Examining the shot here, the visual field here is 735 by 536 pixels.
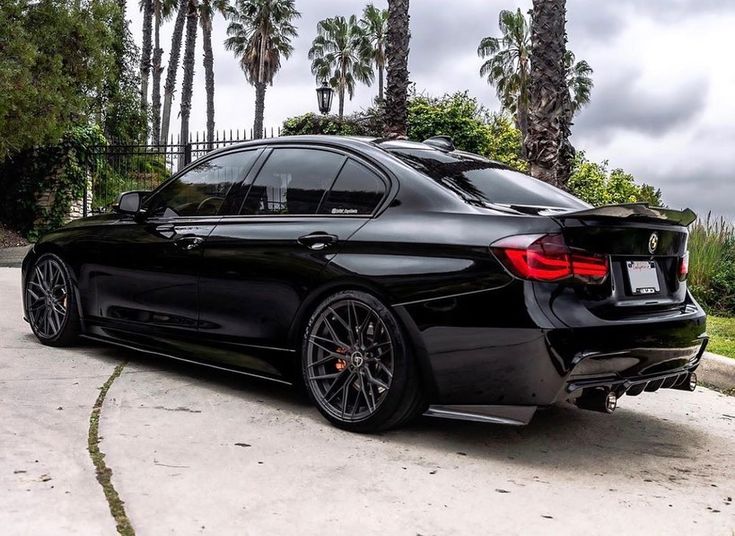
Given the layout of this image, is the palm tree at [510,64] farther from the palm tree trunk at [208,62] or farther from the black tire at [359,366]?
the black tire at [359,366]

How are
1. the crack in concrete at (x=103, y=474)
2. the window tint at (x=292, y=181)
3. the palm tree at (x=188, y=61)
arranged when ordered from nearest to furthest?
the crack in concrete at (x=103, y=474) → the window tint at (x=292, y=181) → the palm tree at (x=188, y=61)

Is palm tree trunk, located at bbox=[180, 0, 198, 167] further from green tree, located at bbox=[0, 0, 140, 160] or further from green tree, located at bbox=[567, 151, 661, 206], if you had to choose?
green tree, located at bbox=[567, 151, 661, 206]

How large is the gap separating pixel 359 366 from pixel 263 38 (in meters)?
46.1

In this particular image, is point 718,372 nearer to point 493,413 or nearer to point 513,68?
point 493,413

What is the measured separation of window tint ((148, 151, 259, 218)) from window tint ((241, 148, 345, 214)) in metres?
0.21

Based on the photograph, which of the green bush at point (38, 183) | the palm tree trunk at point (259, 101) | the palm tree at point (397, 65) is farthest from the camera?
the palm tree trunk at point (259, 101)

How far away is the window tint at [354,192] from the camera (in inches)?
179

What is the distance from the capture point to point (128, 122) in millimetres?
29844

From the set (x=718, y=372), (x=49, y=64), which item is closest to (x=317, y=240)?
(x=718, y=372)

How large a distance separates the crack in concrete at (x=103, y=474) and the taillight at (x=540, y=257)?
1.91 m

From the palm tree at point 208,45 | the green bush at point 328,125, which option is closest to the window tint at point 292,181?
the green bush at point 328,125

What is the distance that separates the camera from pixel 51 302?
252 inches

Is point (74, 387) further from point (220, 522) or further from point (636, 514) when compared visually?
point (636, 514)

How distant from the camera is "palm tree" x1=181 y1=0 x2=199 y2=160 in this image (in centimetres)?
3641
